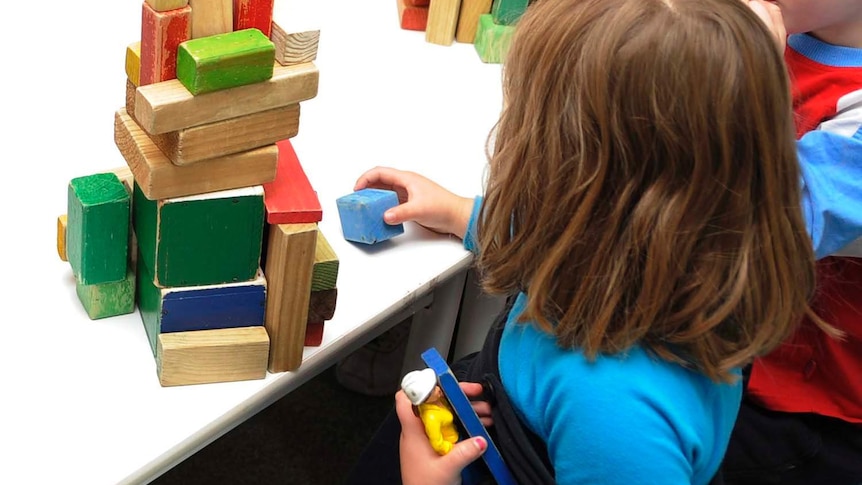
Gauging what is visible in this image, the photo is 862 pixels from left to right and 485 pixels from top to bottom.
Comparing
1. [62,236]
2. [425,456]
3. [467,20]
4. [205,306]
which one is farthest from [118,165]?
[467,20]

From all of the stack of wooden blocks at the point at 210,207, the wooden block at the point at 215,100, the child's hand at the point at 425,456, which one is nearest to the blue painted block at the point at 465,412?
the child's hand at the point at 425,456

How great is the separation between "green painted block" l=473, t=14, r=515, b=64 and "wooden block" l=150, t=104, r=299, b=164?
62 cm

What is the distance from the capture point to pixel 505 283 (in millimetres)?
742

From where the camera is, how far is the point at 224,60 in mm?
657

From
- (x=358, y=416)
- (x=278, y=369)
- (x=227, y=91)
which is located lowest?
(x=358, y=416)

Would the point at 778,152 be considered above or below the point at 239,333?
above

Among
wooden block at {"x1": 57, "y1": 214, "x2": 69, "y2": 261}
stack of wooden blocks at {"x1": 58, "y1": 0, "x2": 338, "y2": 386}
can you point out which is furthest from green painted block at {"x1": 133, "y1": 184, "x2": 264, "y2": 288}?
wooden block at {"x1": 57, "y1": 214, "x2": 69, "y2": 261}

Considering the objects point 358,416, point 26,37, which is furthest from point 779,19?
point 358,416

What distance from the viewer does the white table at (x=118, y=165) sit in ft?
2.37

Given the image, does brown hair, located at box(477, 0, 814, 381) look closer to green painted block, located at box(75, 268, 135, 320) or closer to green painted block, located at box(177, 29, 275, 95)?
green painted block, located at box(177, 29, 275, 95)

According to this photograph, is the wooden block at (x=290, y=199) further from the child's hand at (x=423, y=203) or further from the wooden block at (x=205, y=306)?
the child's hand at (x=423, y=203)

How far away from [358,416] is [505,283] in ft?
2.96

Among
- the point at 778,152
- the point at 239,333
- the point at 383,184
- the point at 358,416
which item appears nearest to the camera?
the point at 778,152

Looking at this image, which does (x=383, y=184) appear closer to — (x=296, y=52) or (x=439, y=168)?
(x=439, y=168)
